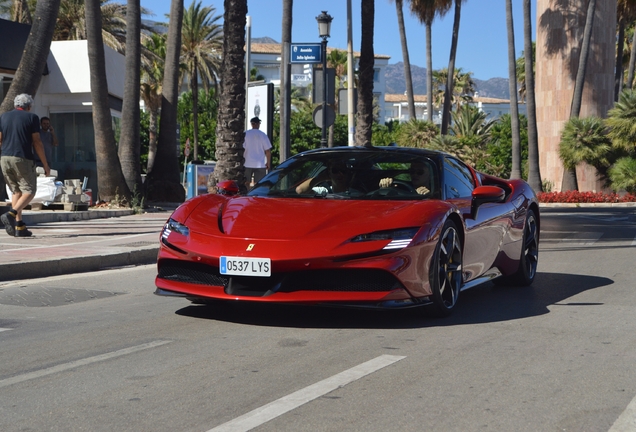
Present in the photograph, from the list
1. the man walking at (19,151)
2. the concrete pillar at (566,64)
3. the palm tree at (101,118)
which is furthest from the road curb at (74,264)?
the concrete pillar at (566,64)

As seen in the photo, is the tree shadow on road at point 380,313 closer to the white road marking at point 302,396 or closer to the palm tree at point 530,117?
the white road marking at point 302,396

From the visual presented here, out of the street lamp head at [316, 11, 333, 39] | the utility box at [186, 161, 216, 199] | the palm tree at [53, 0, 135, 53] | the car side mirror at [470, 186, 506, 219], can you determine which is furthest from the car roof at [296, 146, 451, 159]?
the palm tree at [53, 0, 135, 53]

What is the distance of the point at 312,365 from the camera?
5.00 m

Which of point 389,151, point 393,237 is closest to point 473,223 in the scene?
point 389,151

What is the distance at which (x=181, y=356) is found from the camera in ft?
17.3

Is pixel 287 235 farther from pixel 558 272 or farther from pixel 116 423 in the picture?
pixel 558 272

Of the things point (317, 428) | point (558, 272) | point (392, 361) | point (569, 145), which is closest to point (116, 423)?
point (317, 428)

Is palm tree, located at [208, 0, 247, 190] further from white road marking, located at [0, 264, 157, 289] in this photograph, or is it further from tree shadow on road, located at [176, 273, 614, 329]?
tree shadow on road, located at [176, 273, 614, 329]

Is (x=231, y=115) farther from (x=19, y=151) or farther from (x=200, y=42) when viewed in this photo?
(x=200, y=42)

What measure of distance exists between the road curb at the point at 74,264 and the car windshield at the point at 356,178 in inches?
121

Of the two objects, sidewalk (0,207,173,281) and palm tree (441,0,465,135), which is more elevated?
palm tree (441,0,465,135)

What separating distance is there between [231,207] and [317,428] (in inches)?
126

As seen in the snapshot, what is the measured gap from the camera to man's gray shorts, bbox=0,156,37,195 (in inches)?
472

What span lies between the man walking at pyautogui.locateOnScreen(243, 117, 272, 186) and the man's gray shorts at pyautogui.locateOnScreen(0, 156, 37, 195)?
509 cm
